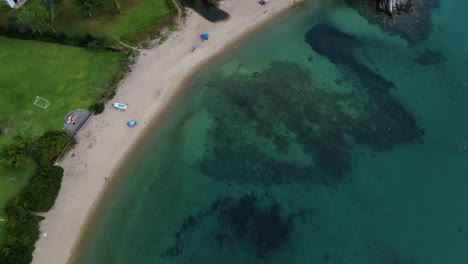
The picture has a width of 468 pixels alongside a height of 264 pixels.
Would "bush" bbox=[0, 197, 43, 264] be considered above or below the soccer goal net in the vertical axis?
below

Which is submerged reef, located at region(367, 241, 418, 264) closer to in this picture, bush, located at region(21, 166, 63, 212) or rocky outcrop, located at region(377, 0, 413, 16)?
bush, located at region(21, 166, 63, 212)

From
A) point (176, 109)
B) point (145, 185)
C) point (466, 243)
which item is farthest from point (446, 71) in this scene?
point (145, 185)

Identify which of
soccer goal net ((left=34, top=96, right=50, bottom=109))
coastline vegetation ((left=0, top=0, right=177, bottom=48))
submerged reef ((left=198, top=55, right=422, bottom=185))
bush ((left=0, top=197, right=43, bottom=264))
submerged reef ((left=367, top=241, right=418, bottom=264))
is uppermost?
coastline vegetation ((left=0, top=0, right=177, bottom=48))

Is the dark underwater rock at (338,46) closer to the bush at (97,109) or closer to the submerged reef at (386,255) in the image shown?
the submerged reef at (386,255)

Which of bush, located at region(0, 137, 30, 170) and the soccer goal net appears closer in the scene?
bush, located at region(0, 137, 30, 170)

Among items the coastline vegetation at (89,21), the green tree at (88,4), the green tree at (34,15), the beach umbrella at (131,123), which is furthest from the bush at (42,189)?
the green tree at (88,4)

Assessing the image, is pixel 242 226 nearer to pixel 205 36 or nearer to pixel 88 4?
pixel 205 36

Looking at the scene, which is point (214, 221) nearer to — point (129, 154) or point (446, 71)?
point (129, 154)

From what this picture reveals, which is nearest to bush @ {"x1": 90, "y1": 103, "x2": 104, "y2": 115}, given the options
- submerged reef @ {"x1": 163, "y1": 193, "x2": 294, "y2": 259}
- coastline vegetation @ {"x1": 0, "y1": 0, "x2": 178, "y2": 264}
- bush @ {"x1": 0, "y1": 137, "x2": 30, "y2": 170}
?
coastline vegetation @ {"x1": 0, "y1": 0, "x2": 178, "y2": 264}
